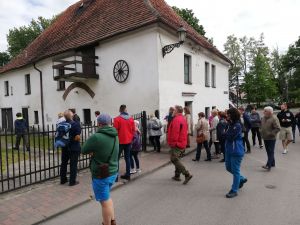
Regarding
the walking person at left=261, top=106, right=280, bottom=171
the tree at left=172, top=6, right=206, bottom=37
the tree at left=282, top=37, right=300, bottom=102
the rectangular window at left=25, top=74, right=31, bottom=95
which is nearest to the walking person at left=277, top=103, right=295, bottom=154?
the walking person at left=261, top=106, right=280, bottom=171

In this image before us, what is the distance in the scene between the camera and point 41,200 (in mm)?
5461

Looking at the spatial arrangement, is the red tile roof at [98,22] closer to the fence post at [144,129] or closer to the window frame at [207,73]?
the window frame at [207,73]

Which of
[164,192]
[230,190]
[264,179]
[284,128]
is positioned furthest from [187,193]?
[284,128]

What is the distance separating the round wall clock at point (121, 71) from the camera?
13.0 meters

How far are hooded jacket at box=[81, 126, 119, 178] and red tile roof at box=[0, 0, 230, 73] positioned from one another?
871 cm

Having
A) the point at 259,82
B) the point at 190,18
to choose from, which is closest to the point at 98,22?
the point at 190,18

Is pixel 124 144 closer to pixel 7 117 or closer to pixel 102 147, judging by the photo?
pixel 102 147

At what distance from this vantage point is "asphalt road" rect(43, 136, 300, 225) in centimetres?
447

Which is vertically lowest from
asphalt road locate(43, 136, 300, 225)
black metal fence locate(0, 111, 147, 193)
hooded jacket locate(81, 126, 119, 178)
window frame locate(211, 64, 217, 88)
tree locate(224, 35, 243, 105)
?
asphalt road locate(43, 136, 300, 225)

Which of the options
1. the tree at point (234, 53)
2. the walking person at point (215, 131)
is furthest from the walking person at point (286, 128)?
the tree at point (234, 53)

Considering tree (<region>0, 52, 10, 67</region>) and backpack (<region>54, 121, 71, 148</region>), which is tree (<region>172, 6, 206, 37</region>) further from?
tree (<region>0, 52, 10, 67</region>)

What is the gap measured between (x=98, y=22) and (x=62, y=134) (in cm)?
1070

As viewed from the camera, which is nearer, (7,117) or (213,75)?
(213,75)

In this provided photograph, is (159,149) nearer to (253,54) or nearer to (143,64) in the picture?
(143,64)
